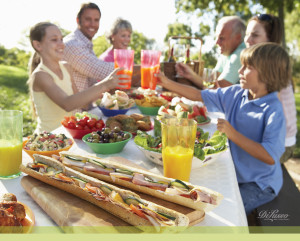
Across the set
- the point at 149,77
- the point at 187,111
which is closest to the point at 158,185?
the point at 187,111

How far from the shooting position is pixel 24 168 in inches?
57.5

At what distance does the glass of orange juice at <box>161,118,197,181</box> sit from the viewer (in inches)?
55.6

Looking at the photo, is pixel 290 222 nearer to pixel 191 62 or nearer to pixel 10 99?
pixel 191 62

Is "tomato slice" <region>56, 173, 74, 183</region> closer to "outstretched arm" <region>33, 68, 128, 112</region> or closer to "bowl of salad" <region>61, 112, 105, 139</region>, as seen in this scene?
"bowl of salad" <region>61, 112, 105, 139</region>

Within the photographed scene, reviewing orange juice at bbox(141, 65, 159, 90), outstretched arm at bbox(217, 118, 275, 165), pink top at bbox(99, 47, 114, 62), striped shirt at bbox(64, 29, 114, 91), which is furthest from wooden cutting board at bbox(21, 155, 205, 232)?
pink top at bbox(99, 47, 114, 62)

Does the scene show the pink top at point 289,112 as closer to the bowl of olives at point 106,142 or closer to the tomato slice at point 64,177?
the bowl of olives at point 106,142

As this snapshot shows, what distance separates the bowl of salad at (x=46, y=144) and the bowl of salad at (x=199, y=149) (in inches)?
15.5

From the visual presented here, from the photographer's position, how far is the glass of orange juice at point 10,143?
1502 millimetres

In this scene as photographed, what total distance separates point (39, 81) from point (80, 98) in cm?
47

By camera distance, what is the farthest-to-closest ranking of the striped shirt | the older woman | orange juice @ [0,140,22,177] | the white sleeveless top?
the older woman < the striped shirt < the white sleeveless top < orange juice @ [0,140,22,177]

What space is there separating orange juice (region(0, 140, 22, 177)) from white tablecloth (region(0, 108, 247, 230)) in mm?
46

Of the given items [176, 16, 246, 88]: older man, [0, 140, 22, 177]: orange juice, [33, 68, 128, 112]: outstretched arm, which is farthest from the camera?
[176, 16, 246, 88]: older man

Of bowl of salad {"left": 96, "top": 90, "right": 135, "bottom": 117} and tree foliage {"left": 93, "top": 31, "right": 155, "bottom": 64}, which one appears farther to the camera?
tree foliage {"left": 93, "top": 31, "right": 155, "bottom": 64}

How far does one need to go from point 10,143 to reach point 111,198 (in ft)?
2.15
